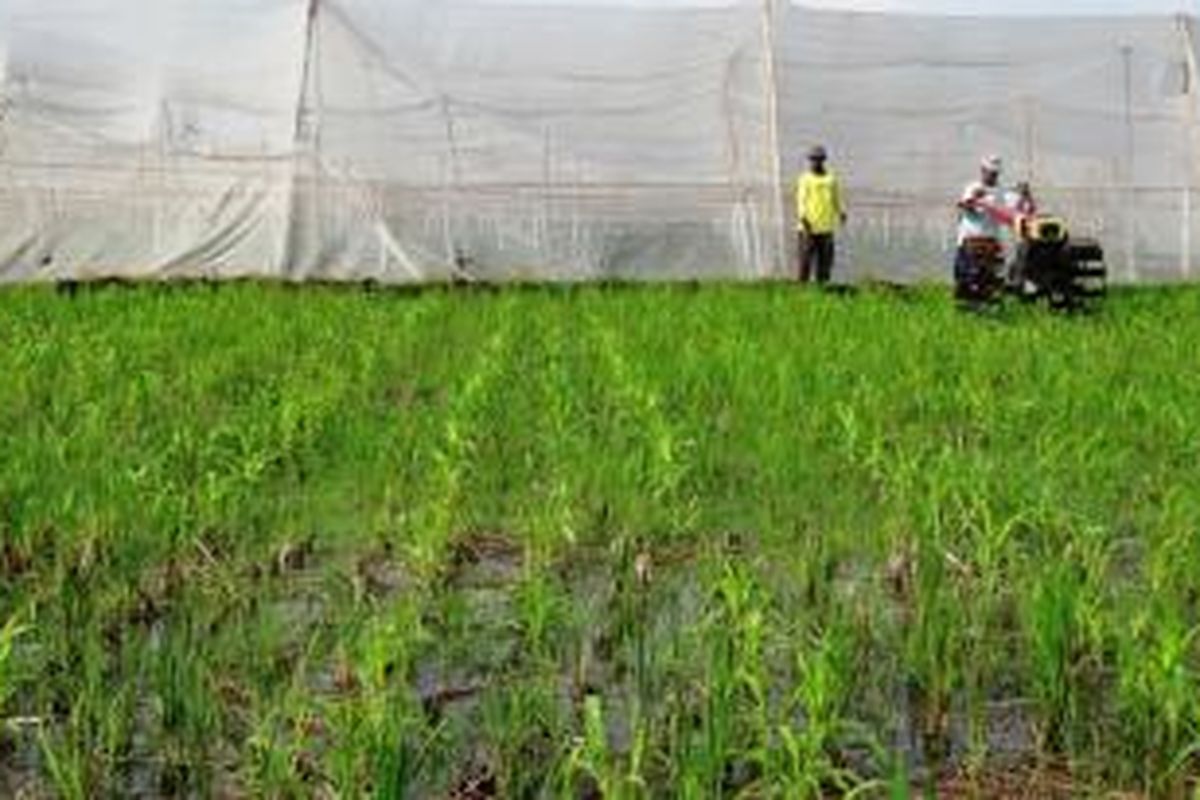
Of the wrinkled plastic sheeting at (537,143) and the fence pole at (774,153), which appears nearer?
the wrinkled plastic sheeting at (537,143)

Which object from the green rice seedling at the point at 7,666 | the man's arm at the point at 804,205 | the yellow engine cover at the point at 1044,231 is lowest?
Result: the green rice seedling at the point at 7,666

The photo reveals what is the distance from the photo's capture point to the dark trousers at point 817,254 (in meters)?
15.9

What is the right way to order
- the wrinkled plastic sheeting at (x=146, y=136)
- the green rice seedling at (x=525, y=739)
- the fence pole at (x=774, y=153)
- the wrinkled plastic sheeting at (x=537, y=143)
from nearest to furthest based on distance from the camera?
the green rice seedling at (x=525, y=739) → the wrinkled plastic sheeting at (x=146, y=136) → the wrinkled plastic sheeting at (x=537, y=143) → the fence pole at (x=774, y=153)

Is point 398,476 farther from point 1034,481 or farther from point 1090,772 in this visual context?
point 1090,772

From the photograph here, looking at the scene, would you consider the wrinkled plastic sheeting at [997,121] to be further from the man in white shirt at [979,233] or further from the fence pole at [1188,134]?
the man in white shirt at [979,233]

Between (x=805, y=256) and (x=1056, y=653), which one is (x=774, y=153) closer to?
(x=805, y=256)

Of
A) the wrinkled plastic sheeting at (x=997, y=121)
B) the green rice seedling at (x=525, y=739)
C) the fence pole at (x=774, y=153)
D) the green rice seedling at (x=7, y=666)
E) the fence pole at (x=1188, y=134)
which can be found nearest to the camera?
the green rice seedling at (x=525, y=739)

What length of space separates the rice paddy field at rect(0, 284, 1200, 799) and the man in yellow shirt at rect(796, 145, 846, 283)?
304 inches

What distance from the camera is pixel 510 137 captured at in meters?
17.6

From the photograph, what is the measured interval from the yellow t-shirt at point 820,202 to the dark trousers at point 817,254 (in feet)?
0.23

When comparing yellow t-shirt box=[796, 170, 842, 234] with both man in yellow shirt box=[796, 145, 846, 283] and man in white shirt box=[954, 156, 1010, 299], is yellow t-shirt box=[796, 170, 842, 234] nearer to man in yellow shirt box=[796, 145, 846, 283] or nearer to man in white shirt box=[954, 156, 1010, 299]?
man in yellow shirt box=[796, 145, 846, 283]

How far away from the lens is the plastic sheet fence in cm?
1697

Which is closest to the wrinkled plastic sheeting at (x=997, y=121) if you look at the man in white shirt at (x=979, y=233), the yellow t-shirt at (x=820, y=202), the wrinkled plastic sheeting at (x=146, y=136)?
the yellow t-shirt at (x=820, y=202)

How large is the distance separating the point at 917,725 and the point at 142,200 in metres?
14.7
